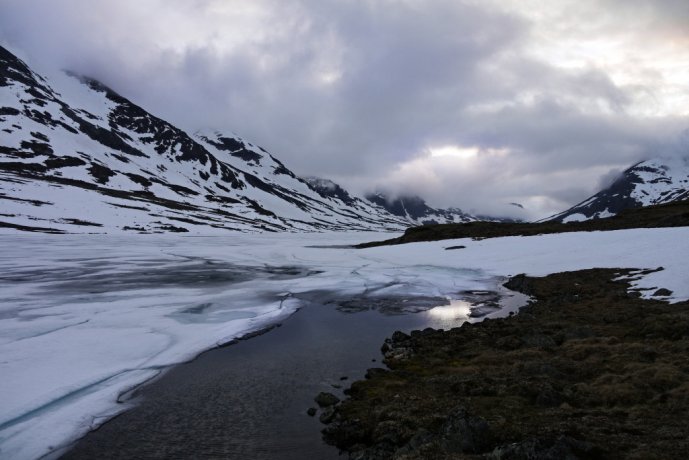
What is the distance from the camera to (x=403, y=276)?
140ft

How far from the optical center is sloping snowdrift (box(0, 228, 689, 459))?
1251 cm

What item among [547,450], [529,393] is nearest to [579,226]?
[529,393]

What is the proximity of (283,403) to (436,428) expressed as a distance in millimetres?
4702

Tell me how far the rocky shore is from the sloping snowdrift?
7.18 m

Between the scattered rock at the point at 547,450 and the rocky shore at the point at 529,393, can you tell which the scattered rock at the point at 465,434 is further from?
the scattered rock at the point at 547,450

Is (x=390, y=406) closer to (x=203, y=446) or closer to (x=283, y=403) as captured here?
(x=283, y=403)

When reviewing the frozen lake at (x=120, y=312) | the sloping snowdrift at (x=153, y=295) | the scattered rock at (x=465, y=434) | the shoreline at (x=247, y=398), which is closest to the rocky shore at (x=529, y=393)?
the scattered rock at (x=465, y=434)

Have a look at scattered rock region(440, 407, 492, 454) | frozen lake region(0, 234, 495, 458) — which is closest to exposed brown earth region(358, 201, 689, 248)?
frozen lake region(0, 234, 495, 458)

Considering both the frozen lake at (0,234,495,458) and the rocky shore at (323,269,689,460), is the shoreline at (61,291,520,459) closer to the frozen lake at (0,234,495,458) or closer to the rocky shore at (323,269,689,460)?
the frozen lake at (0,234,495,458)

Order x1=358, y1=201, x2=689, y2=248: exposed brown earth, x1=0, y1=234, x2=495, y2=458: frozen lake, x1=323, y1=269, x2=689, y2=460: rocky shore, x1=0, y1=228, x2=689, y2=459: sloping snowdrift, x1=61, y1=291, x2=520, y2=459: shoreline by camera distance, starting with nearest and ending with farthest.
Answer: x1=323, y1=269, x2=689, y2=460: rocky shore → x1=61, y1=291, x2=520, y2=459: shoreline → x1=0, y1=234, x2=495, y2=458: frozen lake → x1=0, y1=228, x2=689, y2=459: sloping snowdrift → x1=358, y1=201, x2=689, y2=248: exposed brown earth

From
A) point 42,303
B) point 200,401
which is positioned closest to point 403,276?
point 42,303

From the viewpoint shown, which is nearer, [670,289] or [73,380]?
[73,380]

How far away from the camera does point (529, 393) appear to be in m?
12.1

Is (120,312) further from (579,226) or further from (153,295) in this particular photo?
(579,226)
